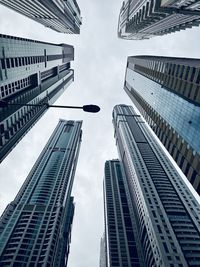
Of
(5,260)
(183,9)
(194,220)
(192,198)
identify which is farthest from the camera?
(192,198)

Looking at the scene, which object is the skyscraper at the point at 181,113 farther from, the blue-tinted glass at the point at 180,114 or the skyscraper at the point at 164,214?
the skyscraper at the point at 164,214

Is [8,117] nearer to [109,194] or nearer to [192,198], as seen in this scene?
[192,198]

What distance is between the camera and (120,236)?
148750mm

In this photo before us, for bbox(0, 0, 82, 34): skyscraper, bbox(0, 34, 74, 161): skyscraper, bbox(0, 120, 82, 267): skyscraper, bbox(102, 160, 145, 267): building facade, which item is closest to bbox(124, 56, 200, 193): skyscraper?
bbox(0, 34, 74, 161): skyscraper

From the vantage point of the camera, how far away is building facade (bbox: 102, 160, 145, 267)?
131 m

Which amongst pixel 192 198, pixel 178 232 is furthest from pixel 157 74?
pixel 192 198

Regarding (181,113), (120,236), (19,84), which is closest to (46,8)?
(19,84)

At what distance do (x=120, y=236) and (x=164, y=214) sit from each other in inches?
1527

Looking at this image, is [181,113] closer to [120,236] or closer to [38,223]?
[38,223]

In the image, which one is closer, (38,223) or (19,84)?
(19,84)

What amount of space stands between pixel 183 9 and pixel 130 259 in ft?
359

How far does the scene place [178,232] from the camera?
11225 centimetres

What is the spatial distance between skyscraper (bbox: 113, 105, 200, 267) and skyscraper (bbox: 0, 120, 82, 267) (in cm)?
4172

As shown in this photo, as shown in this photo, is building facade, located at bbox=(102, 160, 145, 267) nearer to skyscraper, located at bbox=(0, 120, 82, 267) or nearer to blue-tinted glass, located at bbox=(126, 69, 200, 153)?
skyscraper, located at bbox=(0, 120, 82, 267)
